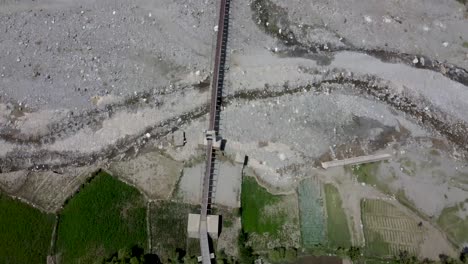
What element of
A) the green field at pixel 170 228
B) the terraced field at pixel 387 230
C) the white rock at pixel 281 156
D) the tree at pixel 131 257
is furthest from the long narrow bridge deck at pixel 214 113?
the terraced field at pixel 387 230

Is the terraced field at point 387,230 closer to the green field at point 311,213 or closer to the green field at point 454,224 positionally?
the green field at point 454,224

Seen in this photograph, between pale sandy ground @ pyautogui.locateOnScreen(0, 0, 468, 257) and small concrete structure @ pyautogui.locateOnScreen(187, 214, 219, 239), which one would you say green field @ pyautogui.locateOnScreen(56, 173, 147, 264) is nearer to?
pale sandy ground @ pyautogui.locateOnScreen(0, 0, 468, 257)

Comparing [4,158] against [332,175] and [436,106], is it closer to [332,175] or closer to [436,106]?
[332,175]

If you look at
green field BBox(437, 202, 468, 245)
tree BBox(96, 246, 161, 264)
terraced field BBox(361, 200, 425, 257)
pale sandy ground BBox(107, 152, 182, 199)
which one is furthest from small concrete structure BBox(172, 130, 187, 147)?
green field BBox(437, 202, 468, 245)

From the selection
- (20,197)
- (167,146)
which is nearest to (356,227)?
(167,146)

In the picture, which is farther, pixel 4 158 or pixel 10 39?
pixel 10 39

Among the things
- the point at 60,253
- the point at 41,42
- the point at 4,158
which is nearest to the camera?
the point at 60,253
